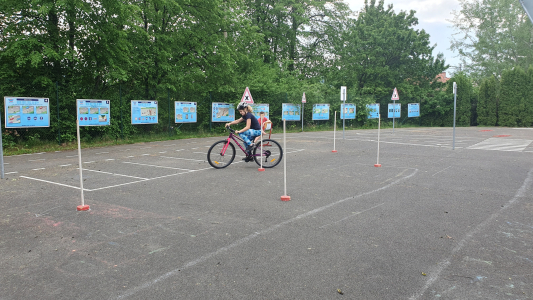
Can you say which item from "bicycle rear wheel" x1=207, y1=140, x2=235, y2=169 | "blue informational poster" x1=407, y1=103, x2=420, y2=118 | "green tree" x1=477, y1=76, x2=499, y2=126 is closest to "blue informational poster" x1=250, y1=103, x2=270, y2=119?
"bicycle rear wheel" x1=207, y1=140, x2=235, y2=169

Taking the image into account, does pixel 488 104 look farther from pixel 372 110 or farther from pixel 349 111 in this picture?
pixel 349 111

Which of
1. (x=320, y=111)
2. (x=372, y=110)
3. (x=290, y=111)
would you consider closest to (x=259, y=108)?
(x=290, y=111)

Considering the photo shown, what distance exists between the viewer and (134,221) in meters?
5.48

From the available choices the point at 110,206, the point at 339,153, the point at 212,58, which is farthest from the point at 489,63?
the point at 110,206

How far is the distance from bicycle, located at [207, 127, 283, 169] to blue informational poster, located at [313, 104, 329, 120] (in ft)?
63.1

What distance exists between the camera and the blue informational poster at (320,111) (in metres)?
29.7

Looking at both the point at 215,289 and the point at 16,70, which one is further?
the point at 16,70

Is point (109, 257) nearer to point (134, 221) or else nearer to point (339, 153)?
point (134, 221)

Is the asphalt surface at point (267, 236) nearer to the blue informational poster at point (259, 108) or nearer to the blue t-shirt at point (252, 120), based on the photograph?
the blue t-shirt at point (252, 120)

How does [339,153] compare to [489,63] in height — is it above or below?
below

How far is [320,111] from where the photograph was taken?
1186 inches

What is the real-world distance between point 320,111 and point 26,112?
20.5m

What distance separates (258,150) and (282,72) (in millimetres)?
23264

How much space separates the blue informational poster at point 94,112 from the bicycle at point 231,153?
908cm
